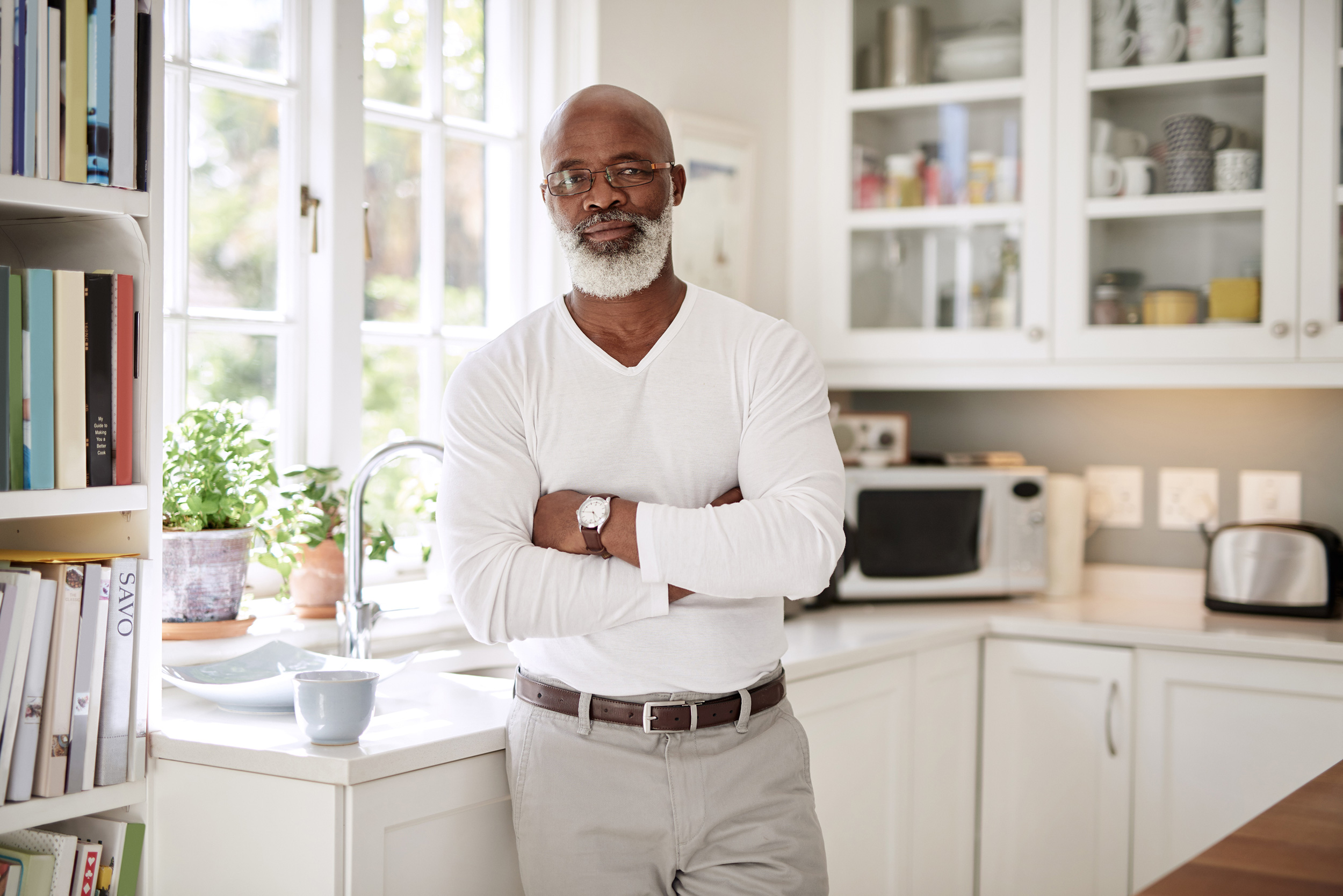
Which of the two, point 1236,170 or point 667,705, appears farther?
point 1236,170

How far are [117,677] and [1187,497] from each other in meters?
2.35

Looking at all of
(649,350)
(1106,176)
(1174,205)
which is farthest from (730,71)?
(649,350)

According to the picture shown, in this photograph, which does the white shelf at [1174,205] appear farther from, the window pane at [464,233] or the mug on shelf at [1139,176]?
the window pane at [464,233]

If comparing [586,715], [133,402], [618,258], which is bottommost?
[586,715]

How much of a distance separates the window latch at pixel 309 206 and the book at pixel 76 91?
2.42ft

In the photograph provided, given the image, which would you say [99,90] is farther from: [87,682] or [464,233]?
[464,233]

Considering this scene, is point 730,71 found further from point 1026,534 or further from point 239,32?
point 1026,534

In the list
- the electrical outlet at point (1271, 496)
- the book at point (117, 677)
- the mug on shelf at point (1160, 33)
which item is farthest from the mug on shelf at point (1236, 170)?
the book at point (117, 677)

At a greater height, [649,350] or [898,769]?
[649,350]

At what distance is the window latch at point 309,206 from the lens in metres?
2.06

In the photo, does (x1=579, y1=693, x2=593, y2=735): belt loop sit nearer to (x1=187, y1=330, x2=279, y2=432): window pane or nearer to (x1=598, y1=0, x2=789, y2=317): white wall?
(x1=187, y1=330, x2=279, y2=432): window pane

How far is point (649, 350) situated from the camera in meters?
1.43

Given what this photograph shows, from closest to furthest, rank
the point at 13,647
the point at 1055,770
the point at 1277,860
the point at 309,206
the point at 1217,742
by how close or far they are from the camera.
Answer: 1. the point at 1277,860
2. the point at 13,647
3. the point at 309,206
4. the point at 1217,742
5. the point at 1055,770

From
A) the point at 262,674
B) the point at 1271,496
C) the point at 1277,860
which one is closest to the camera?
the point at 1277,860
